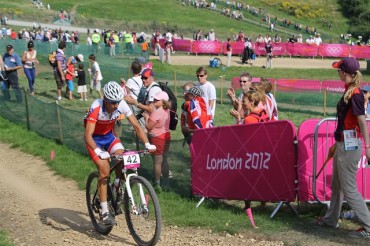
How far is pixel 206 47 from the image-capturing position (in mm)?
44000

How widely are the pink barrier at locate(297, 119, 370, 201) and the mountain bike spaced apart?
212 centimetres

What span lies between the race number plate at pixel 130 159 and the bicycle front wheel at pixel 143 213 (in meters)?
0.18

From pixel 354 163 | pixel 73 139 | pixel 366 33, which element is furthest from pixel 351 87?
pixel 366 33

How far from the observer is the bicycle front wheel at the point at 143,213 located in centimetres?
688

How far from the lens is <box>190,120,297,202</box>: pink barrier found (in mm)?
7723

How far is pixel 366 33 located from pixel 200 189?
6495 cm

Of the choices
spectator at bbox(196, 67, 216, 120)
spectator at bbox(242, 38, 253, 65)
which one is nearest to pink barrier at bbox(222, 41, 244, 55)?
spectator at bbox(242, 38, 253, 65)

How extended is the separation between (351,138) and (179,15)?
225ft

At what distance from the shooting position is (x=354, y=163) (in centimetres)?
695

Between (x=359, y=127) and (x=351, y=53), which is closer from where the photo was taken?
(x=359, y=127)

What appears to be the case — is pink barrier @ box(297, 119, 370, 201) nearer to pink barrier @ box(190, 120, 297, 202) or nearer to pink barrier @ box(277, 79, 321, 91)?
pink barrier @ box(190, 120, 297, 202)

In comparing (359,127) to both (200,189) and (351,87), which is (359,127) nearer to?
(351,87)

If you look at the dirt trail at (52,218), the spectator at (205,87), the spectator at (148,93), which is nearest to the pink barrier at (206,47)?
the dirt trail at (52,218)

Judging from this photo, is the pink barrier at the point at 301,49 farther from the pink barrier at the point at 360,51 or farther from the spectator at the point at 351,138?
the spectator at the point at 351,138
